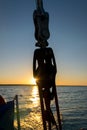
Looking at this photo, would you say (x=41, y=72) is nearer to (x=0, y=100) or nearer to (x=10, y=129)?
(x=0, y=100)

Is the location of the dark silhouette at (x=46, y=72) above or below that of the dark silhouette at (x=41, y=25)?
below

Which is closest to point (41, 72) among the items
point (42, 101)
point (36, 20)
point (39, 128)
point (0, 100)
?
point (42, 101)

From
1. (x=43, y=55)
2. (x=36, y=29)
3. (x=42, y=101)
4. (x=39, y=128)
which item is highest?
(x=36, y=29)

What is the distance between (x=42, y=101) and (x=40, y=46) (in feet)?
3.26

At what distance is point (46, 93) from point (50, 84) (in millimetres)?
178

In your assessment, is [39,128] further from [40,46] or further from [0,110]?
[40,46]

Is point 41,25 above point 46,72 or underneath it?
above

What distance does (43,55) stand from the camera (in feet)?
15.4

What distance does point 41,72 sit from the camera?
4.69 meters

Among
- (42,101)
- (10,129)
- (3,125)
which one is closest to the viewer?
(42,101)

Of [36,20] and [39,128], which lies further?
[39,128]

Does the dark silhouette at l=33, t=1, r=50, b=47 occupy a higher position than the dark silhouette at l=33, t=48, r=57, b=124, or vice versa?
the dark silhouette at l=33, t=1, r=50, b=47

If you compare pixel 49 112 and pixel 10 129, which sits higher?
pixel 49 112

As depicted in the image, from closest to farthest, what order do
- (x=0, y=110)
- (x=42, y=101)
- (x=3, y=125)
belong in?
(x=42, y=101) → (x=0, y=110) → (x=3, y=125)
